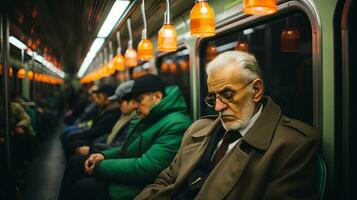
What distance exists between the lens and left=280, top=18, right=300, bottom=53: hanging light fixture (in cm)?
271

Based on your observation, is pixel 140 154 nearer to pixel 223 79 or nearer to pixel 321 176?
pixel 223 79

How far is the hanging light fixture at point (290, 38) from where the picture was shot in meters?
2.71

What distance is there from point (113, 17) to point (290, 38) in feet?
8.75

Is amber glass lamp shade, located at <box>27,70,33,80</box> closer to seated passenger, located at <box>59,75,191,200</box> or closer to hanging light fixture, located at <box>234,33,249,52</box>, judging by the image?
seated passenger, located at <box>59,75,191,200</box>

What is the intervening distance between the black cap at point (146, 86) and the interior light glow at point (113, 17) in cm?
108

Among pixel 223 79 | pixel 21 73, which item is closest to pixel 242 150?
pixel 223 79

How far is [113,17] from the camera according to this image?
181 inches

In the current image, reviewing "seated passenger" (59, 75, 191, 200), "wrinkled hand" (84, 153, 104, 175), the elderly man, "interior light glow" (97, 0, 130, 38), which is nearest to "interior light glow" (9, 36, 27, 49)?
"interior light glow" (97, 0, 130, 38)

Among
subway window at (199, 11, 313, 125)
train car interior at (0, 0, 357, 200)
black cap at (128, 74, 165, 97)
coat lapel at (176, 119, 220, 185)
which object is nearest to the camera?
train car interior at (0, 0, 357, 200)

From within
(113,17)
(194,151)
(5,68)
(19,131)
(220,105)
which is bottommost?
(19,131)

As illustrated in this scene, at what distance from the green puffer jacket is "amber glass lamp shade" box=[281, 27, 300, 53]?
1112 millimetres

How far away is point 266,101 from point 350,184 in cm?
71

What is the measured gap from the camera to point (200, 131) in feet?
8.27

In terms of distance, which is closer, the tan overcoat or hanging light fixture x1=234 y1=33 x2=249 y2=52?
the tan overcoat
